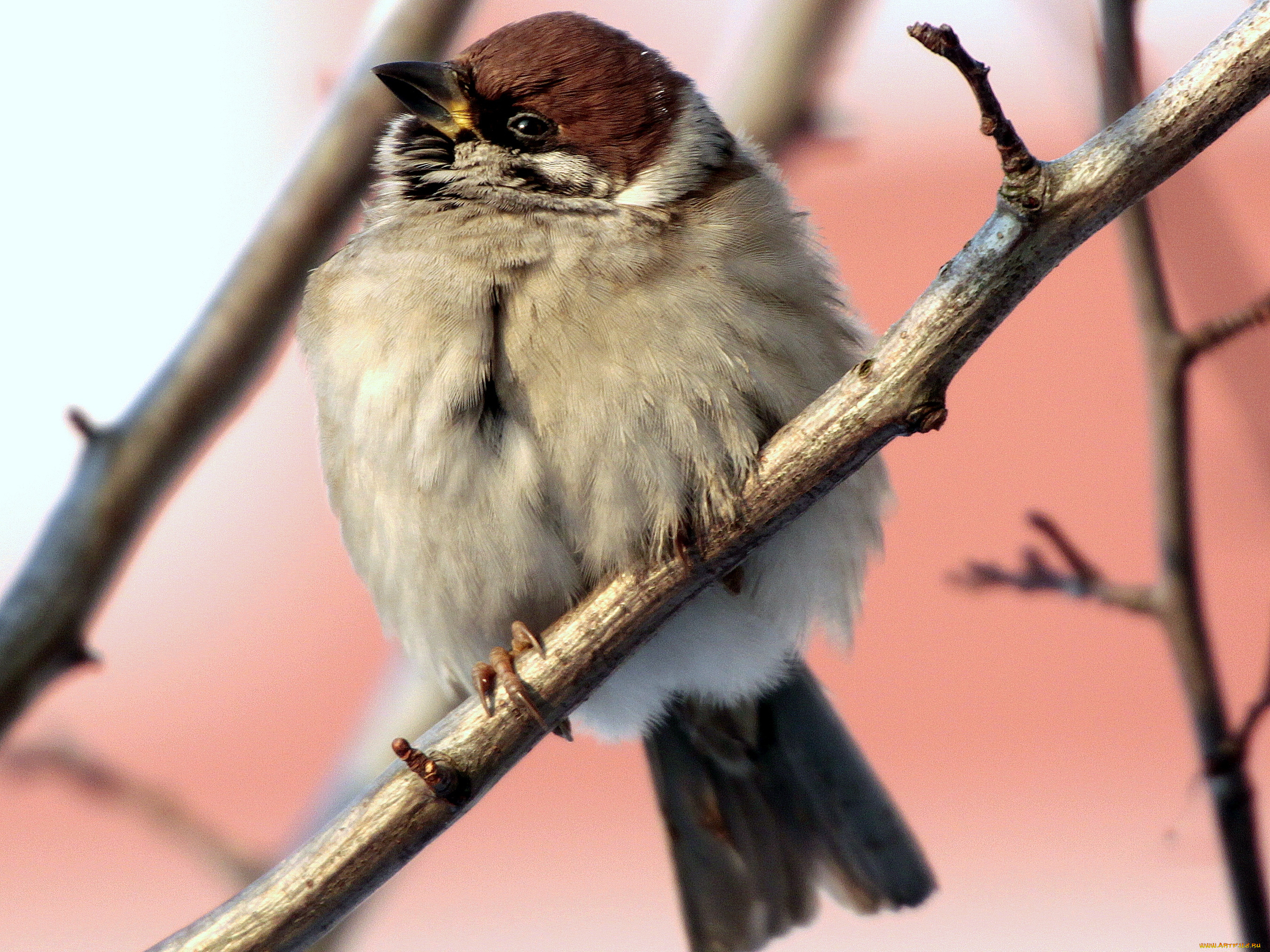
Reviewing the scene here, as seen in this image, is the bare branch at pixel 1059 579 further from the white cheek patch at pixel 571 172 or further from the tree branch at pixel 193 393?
the tree branch at pixel 193 393

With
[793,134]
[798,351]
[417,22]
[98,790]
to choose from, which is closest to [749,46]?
[793,134]

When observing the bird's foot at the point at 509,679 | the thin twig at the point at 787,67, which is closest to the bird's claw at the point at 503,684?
Answer: the bird's foot at the point at 509,679

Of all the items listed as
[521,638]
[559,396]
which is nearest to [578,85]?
[559,396]

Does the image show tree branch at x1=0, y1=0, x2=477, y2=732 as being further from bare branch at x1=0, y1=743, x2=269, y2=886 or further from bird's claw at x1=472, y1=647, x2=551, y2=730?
bird's claw at x1=472, y1=647, x2=551, y2=730

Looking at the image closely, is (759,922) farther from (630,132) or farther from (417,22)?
(417,22)

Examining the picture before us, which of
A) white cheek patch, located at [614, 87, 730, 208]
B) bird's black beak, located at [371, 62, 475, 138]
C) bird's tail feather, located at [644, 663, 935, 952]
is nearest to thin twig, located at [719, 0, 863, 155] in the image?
white cheek patch, located at [614, 87, 730, 208]

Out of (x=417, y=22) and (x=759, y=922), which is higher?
(x=417, y=22)
